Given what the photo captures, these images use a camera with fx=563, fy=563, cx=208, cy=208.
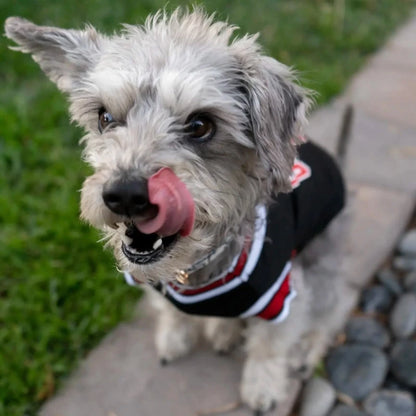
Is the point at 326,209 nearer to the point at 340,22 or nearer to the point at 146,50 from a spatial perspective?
the point at 146,50

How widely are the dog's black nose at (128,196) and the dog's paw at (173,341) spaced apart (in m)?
1.35

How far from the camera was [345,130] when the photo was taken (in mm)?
3414

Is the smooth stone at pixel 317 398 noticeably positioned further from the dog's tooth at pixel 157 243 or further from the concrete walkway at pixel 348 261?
the dog's tooth at pixel 157 243

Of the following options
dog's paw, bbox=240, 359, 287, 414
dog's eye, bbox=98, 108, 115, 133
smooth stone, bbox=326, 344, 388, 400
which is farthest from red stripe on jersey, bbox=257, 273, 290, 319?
dog's eye, bbox=98, 108, 115, 133

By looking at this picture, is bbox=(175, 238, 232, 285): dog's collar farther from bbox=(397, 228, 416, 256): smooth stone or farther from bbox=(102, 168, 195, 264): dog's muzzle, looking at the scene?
bbox=(397, 228, 416, 256): smooth stone

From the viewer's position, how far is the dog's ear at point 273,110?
2.17m

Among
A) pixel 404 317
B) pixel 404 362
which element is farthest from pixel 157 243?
pixel 404 317

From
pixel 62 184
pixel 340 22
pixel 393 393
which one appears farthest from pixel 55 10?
pixel 393 393

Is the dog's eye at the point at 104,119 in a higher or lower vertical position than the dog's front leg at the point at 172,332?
higher

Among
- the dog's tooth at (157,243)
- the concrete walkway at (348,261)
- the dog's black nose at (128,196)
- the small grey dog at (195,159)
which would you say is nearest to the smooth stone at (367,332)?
the concrete walkway at (348,261)

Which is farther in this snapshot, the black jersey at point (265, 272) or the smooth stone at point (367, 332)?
the smooth stone at point (367, 332)

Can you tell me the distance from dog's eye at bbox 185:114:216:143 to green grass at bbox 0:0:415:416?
2.23 feet

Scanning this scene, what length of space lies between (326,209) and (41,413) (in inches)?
71.6

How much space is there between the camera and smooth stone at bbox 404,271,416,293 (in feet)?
11.8
